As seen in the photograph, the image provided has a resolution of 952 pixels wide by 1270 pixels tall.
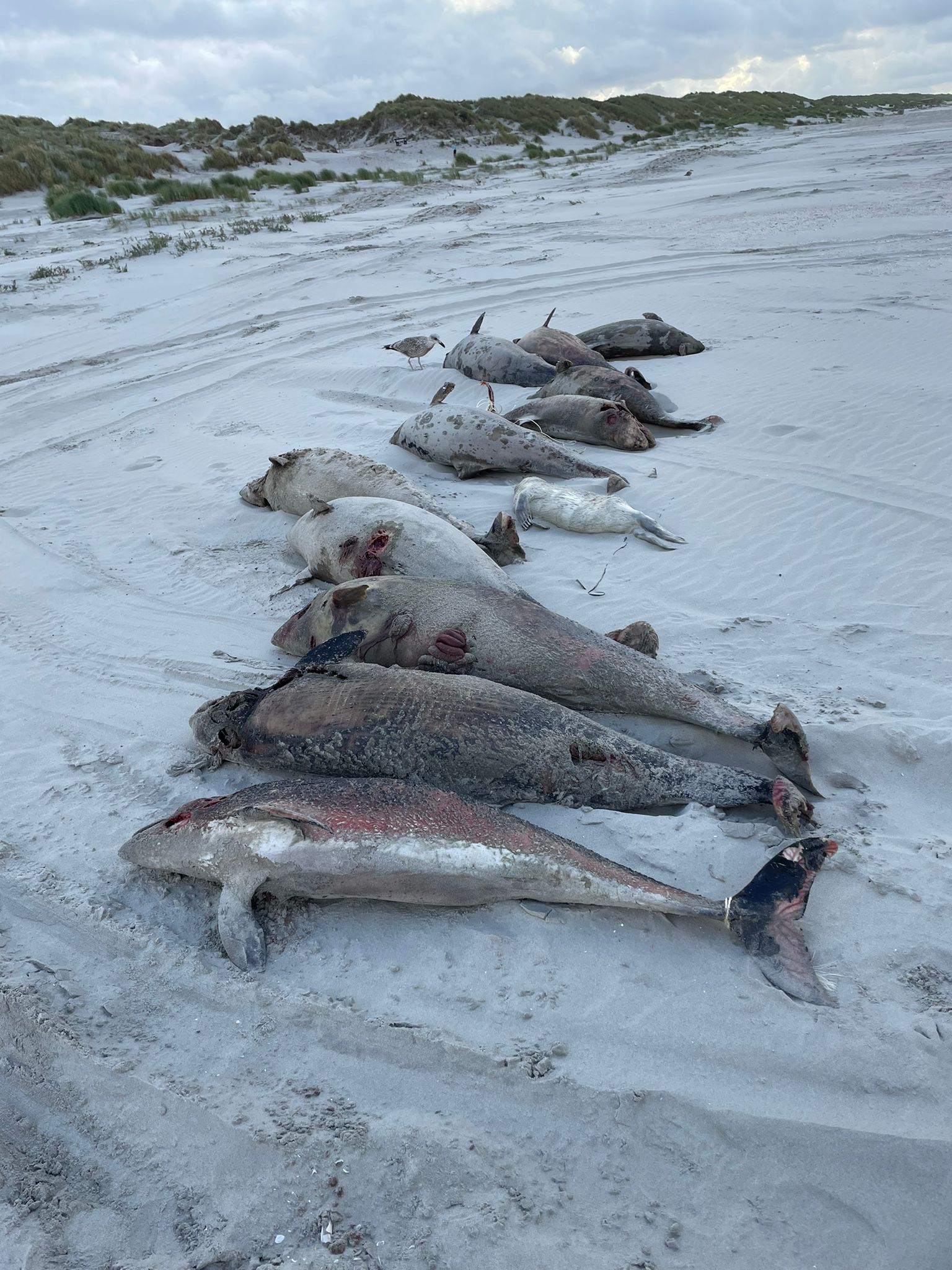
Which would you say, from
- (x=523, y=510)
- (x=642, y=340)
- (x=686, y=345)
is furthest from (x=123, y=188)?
(x=523, y=510)

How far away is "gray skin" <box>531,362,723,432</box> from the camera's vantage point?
8164mm

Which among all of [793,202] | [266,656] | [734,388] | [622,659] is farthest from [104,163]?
[622,659]

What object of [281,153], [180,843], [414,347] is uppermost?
[281,153]

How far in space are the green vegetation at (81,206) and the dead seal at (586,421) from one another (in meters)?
16.2

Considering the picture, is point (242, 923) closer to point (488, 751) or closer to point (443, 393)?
point (488, 751)

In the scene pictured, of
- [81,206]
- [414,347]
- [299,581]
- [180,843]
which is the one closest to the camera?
[180,843]

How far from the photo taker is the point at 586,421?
8125 mm

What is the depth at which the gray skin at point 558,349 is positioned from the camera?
31.5 feet

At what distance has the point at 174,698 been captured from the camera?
489 centimetres

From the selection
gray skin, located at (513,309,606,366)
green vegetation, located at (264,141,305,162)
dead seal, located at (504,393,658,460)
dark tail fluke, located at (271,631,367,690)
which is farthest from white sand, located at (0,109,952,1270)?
green vegetation, located at (264,141,305,162)

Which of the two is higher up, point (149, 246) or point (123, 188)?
point (123, 188)

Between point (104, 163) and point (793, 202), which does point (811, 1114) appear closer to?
point (793, 202)

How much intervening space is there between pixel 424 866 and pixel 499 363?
24.7 ft

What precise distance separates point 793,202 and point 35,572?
1661 centimetres
